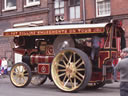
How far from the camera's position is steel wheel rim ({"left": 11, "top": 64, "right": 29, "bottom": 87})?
11.3 meters

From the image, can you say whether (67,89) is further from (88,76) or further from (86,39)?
(86,39)

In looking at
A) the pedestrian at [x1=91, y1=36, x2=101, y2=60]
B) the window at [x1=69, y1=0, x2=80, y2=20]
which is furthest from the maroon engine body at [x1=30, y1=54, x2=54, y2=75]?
the window at [x1=69, y1=0, x2=80, y2=20]

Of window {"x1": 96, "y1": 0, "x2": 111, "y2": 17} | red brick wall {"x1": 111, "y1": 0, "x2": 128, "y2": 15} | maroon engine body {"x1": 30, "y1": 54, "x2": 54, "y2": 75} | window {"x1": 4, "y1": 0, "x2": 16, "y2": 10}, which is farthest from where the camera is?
window {"x1": 4, "y1": 0, "x2": 16, "y2": 10}

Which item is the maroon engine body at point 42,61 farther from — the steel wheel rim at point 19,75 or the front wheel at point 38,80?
the front wheel at point 38,80

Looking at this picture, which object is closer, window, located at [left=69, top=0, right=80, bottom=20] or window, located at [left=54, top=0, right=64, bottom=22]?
window, located at [left=69, top=0, right=80, bottom=20]

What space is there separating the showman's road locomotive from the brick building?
17.4ft

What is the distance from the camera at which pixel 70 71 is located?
9.83m

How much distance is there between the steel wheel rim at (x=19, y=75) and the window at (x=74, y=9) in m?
10.1

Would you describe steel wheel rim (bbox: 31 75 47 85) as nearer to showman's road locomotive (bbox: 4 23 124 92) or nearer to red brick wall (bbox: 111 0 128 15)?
showman's road locomotive (bbox: 4 23 124 92)

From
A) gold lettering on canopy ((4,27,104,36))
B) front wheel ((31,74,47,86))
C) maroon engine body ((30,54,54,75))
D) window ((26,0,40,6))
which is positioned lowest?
front wheel ((31,74,47,86))

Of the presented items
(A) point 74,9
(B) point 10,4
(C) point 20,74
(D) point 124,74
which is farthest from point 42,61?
(B) point 10,4

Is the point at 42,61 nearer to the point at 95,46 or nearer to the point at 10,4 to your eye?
the point at 95,46

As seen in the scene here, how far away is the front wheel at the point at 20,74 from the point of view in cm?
1123

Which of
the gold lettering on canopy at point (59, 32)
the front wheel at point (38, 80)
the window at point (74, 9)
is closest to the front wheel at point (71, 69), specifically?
the gold lettering on canopy at point (59, 32)
